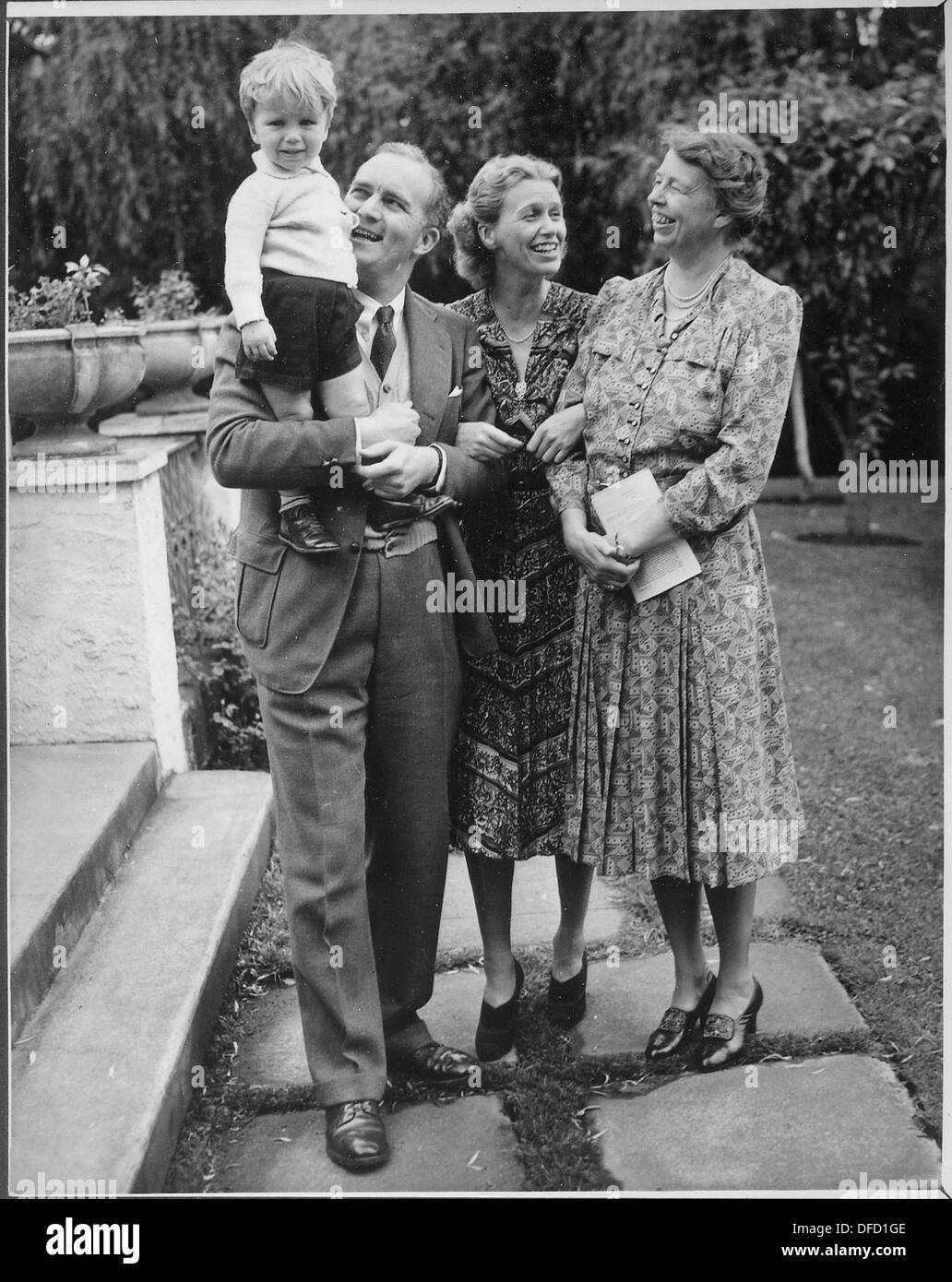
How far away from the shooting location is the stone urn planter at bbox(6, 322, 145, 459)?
3.26 m

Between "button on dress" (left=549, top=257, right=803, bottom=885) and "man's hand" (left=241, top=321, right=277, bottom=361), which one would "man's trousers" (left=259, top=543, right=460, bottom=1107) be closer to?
"button on dress" (left=549, top=257, right=803, bottom=885)

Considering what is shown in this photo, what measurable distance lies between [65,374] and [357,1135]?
1.83m

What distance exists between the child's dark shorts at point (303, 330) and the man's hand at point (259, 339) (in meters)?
0.03

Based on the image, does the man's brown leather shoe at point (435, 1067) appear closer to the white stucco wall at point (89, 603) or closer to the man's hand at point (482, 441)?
the white stucco wall at point (89, 603)

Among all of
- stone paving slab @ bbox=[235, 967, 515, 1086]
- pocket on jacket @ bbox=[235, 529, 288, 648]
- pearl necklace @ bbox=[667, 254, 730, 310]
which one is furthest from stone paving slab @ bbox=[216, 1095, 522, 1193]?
pearl necklace @ bbox=[667, 254, 730, 310]

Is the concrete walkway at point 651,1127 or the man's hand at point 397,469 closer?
the man's hand at point 397,469

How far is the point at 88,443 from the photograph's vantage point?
140 inches

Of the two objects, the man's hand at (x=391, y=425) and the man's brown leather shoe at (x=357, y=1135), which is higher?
the man's hand at (x=391, y=425)

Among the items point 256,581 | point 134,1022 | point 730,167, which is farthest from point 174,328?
point 134,1022

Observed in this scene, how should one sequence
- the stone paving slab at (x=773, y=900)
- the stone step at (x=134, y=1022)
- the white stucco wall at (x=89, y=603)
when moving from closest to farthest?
the stone step at (x=134, y=1022)
the white stucco wall at (x=89, y=603)
the stone paving slab at (x=773, y=900)

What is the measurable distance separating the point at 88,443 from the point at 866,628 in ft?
9.94

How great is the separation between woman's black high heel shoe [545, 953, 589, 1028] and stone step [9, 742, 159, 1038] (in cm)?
107

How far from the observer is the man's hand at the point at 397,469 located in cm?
284

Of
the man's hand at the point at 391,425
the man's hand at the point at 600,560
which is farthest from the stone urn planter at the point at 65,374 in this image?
the man's hand at the point at 600,560
